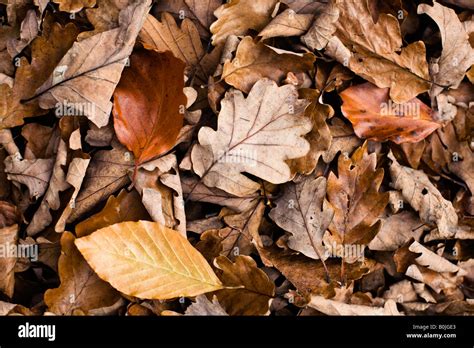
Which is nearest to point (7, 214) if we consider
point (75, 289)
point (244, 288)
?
point (75, 289)

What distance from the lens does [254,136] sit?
6.18 ft

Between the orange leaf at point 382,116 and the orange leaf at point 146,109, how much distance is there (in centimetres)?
54

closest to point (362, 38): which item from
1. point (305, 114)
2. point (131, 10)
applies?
point (305, 114)

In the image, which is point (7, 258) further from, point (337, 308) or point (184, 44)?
point (337, 308)

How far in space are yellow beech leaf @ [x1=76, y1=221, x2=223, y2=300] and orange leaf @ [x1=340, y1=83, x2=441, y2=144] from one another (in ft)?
2.15

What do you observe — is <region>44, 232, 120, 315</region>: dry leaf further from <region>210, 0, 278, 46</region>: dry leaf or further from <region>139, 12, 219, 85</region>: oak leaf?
<region>210, 0, 278, 46</region>: dry leaf

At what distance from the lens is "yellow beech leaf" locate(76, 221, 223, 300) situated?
1.76m

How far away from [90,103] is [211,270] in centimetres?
60

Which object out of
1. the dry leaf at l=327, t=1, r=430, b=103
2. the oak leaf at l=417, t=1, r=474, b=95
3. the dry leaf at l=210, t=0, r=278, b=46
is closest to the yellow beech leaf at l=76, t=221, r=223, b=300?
the dry leaf at l=210, t=0, r=278, b=46

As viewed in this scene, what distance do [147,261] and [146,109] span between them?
453mm

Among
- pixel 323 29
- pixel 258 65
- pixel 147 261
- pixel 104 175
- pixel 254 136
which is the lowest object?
pixel 147 261

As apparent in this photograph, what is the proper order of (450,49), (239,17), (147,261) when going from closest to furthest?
(147,261)
(239,17)
(450,49)

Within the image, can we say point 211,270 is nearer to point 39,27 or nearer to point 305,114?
point 305,114

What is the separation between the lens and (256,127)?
1887 mm
